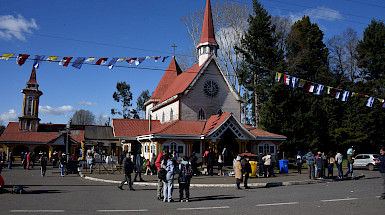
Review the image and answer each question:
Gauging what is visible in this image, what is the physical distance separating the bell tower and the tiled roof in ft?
77.9

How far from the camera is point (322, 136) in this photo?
135ft

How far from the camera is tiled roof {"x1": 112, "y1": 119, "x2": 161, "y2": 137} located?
113ft

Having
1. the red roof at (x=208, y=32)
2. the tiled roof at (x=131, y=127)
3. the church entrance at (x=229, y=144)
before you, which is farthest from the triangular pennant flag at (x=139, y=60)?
the tiled roof at (x=131, y=127)

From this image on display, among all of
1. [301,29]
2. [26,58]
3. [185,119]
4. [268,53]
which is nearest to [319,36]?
[301,29]

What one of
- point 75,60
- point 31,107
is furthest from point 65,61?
point 31,107

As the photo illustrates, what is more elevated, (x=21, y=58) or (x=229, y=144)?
(x=21, y=58)

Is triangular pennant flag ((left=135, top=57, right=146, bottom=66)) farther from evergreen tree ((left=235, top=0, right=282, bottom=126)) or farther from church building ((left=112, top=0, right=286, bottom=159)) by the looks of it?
evergreen tree ((left=235, top=0, right=282, bottom=126))

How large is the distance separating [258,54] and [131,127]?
62.4 ft

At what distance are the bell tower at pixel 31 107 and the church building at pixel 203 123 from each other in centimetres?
2297

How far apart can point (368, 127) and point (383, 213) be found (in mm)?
36261

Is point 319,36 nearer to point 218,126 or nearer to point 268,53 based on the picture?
point 268,53

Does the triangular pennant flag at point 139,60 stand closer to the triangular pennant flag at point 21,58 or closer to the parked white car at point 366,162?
the triangular pennant flag at point 21,58

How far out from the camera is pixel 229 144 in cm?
2752

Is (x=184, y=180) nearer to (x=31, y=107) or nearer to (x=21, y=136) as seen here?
(x=21, y=136)
